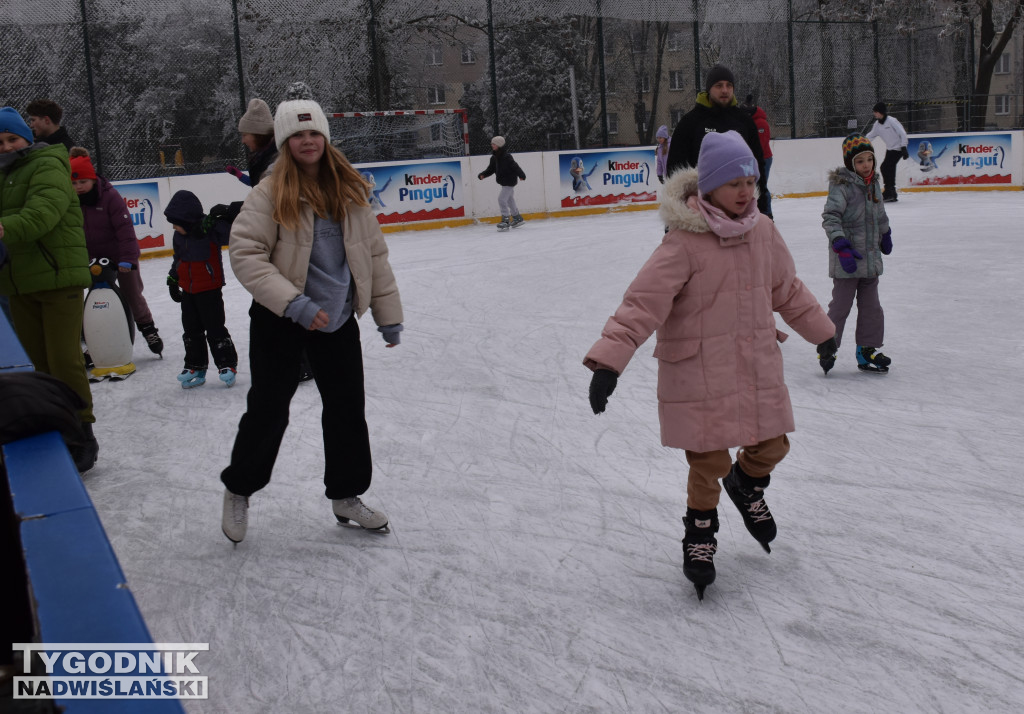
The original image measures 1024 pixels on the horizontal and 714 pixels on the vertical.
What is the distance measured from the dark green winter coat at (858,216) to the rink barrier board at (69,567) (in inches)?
165

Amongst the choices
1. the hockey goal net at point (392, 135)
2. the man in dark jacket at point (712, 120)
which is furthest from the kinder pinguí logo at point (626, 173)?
the man in dark jacket at point (712, 120)

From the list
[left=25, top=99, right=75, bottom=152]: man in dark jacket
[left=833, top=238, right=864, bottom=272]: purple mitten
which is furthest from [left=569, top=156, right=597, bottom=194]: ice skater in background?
[left=25, top=99, right=75, bottom=152]: man in dark jacket

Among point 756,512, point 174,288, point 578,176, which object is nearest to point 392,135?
point 578,176

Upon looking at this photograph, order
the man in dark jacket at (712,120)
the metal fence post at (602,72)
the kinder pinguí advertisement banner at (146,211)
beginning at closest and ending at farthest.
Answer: the man in dark jacket at (712,120) < the kinder pinguí advertisement banner at (146,211) < the metal fence post at (602,72)

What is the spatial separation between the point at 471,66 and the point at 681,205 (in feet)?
44.1

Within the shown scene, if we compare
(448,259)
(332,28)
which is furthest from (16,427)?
(332,28)

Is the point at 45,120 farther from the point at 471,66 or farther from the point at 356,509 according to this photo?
the point at 471,66

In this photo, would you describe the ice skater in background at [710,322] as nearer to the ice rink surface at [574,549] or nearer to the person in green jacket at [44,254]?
the ice rink surface at [574,549]

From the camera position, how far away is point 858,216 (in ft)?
16.9

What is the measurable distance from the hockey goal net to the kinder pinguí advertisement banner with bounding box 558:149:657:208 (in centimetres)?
178

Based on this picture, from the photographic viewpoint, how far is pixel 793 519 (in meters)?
3.31

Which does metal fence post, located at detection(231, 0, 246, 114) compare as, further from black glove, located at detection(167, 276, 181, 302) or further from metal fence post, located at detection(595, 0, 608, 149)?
black glove, located at detection(167, 276, 181, 302)

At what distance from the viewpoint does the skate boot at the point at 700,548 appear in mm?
2711

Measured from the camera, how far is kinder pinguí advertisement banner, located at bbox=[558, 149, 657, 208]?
15375mm
